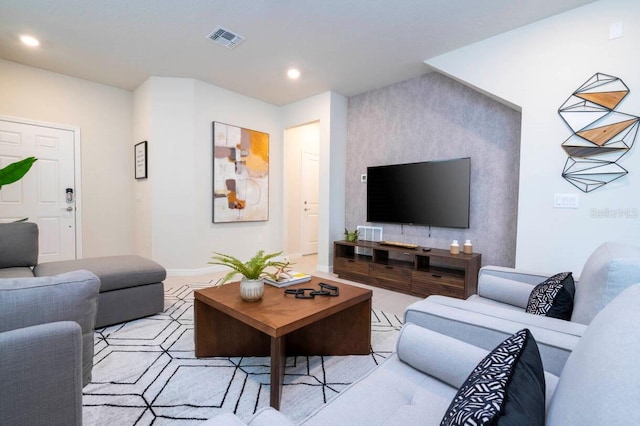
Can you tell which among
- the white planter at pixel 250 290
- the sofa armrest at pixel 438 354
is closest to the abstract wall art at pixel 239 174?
the white planter at pixel 250 290

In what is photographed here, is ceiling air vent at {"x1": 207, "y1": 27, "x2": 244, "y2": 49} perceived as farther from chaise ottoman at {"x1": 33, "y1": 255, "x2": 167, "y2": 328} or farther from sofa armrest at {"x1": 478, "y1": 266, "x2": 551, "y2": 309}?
sofa armrest at {"x1": 478, "y1": 266, "x2": 551, "y2": 309}

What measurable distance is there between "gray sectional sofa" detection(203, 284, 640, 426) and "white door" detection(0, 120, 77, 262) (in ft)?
15.0

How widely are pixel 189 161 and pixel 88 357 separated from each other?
3.33 meters

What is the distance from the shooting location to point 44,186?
385 cm

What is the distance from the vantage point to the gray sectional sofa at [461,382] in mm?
428

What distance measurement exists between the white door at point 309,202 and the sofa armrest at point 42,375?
4.91 metres

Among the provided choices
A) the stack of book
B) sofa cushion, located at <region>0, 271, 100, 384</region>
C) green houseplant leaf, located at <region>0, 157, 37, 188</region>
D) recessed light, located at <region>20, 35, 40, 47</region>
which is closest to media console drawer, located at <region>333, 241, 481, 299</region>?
the stack of book

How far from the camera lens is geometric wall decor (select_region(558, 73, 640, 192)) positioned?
2219 mm

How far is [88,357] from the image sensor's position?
3.63 feet

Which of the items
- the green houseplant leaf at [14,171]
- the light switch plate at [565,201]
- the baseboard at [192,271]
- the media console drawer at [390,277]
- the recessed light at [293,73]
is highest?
the recessed light at [293,73]

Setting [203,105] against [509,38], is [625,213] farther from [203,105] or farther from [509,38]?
[203,105]

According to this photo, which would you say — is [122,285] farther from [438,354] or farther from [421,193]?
[421,193]

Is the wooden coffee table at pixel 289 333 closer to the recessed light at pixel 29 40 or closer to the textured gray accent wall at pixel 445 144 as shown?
the textured gray accent wall at pixel 445 144

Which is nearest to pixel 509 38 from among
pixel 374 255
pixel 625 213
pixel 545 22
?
pixel 545 22
